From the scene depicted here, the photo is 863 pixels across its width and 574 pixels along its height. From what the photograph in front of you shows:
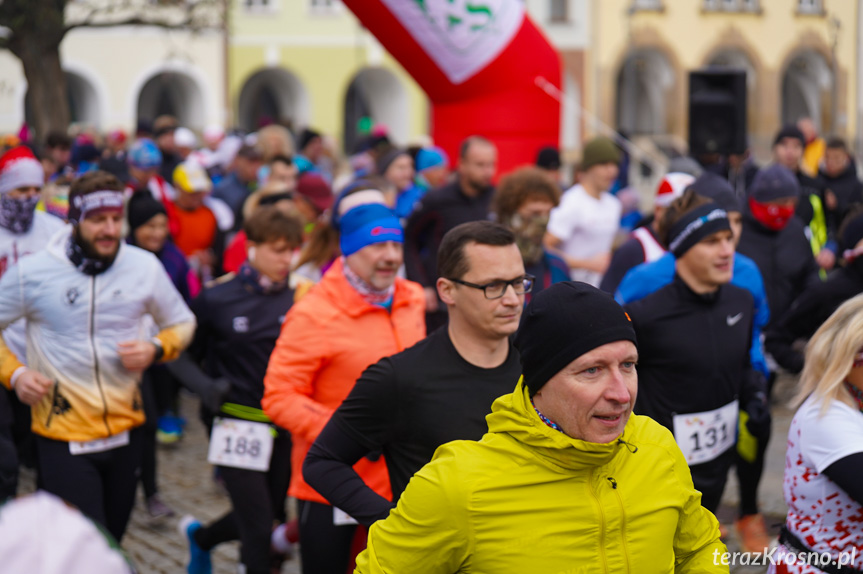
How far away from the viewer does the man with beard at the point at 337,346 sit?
404 cm

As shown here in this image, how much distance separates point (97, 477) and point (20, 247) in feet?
5.71

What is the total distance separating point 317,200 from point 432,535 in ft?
18.6

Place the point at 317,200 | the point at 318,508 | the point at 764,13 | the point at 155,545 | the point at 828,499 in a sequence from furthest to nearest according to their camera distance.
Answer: the point at 764,13 < the point at 317,200 < the point at 155,545 < the point at 318,508 < the point at 828,499

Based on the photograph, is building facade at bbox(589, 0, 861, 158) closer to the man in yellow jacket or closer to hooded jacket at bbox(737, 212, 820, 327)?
hooded jacket at bbox(737, 212, 820, 327)

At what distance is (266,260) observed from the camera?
5328mm

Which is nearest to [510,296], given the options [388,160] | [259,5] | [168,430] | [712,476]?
[712,476]

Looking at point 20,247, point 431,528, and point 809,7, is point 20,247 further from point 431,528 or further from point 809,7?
point 809,7

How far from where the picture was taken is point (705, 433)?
440 centimetres

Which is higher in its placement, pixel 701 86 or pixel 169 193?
pixel 701 86

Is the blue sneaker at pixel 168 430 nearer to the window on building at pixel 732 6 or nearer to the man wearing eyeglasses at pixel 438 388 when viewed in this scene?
the man wearing eyeglasses at pixel 438 388

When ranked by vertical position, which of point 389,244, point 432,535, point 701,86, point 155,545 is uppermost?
point 701,86

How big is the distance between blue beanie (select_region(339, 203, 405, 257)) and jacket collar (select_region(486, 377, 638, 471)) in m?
1.83

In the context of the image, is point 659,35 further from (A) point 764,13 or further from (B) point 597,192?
(B) point 597,192

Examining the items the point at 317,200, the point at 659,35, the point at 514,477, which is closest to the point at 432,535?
the point at 514,477
